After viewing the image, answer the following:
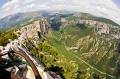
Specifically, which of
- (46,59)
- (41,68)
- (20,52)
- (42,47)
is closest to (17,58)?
(41,68)

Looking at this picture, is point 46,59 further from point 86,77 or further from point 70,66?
point 86,77

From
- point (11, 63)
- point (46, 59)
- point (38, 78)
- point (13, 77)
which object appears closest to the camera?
point (38, 78)

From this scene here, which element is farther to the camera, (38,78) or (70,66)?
(70,66)

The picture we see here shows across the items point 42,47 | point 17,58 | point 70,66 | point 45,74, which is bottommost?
point 70,66

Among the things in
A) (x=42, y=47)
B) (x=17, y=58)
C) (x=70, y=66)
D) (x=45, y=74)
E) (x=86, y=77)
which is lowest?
(x=86, y=77)

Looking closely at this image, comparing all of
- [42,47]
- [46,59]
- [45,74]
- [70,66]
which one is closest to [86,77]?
[70,66]

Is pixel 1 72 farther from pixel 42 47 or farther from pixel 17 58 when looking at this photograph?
pixel 42 47

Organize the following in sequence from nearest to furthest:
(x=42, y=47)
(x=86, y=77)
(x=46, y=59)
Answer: (x=46, y=59) < (x=42, y=47) < (x=86, y=77)

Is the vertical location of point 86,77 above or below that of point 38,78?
below

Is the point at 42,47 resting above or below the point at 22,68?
below
